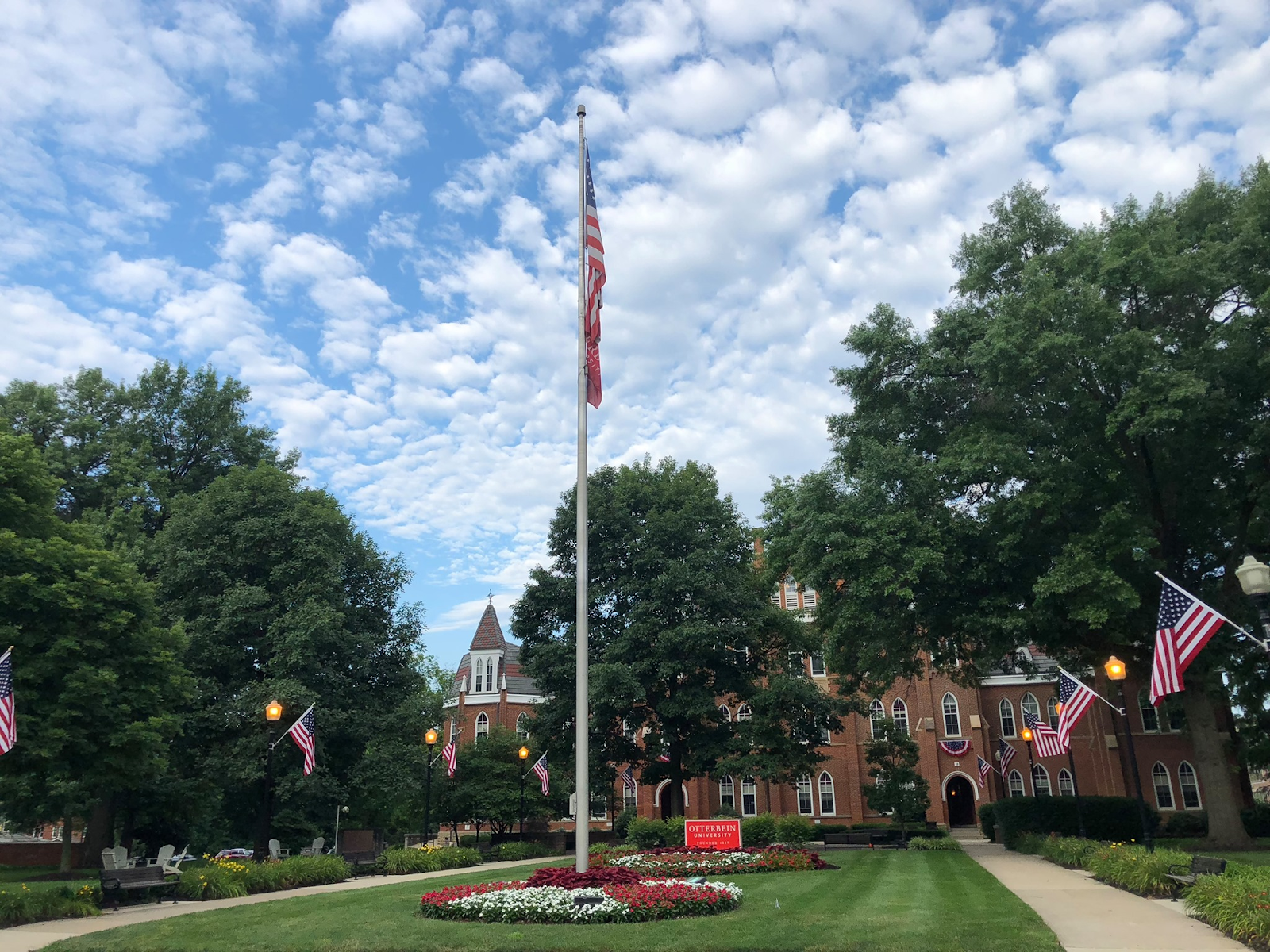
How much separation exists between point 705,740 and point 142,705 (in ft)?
70.0

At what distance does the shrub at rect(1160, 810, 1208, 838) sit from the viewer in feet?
105

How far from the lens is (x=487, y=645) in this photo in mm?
64500

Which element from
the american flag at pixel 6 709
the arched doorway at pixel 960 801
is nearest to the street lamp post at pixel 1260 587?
the american flag at pixel 6 709

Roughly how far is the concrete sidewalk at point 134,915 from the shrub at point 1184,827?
89.0 ft

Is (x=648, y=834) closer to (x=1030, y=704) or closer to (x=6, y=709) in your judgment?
(x=6, y=709)

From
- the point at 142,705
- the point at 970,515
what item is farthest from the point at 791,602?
the point at 142,705

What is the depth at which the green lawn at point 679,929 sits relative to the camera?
10719 mm

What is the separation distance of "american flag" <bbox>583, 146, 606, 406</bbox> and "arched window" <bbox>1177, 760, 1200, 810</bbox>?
4848 centimetres

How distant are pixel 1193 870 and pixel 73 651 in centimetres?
2338

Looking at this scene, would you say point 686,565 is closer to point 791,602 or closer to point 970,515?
point 970,515

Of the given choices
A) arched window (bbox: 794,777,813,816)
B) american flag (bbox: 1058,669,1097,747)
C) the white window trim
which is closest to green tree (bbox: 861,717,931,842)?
arched window (bbox: 794,777,813,816)

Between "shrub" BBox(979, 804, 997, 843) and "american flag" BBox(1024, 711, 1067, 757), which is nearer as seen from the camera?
"american flag" BBox(1024, 711, 1067, 757)

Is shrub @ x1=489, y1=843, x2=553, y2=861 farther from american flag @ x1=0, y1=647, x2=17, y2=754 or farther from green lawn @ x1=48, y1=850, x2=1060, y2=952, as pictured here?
american flag @ x1=0, y1=647, x2=17, y2=754

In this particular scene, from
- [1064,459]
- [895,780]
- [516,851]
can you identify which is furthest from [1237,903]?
[895,780]
